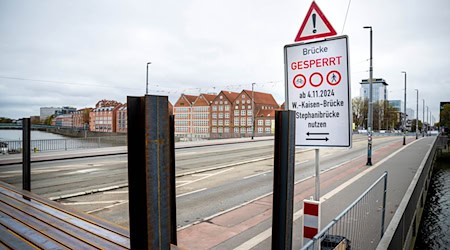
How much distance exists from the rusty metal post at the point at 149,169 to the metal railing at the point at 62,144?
76.5 feet

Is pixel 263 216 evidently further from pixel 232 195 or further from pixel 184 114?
pixel 184 114

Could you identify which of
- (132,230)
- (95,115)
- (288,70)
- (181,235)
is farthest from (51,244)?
(95,115)

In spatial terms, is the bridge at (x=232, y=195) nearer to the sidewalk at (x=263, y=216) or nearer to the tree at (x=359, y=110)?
the sidewalk at (x=263, y=216)

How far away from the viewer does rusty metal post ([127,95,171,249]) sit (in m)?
1.99

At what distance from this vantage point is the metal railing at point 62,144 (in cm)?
2120

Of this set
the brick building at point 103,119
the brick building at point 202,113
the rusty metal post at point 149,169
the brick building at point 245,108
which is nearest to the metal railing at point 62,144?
the rusty metal post at point 149,169

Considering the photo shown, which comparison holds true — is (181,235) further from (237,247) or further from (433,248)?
(433,248)

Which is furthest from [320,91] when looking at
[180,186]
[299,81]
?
[180,186]

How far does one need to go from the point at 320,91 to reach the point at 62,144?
80.6 ft

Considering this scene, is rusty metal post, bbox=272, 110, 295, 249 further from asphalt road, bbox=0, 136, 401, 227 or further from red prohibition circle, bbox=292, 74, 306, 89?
asphalt road, bbox=0, 136, 401, 227

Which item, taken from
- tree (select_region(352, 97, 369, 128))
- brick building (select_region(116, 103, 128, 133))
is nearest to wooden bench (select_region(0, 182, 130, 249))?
brick building (select_region(116, 103, 128, 133))

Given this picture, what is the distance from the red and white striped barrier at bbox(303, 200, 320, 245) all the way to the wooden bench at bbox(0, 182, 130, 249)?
84.2 inches

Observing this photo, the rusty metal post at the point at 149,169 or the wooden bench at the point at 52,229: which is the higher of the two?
the rusty metal post at the point at 149,169

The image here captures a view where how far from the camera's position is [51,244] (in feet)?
11.0
